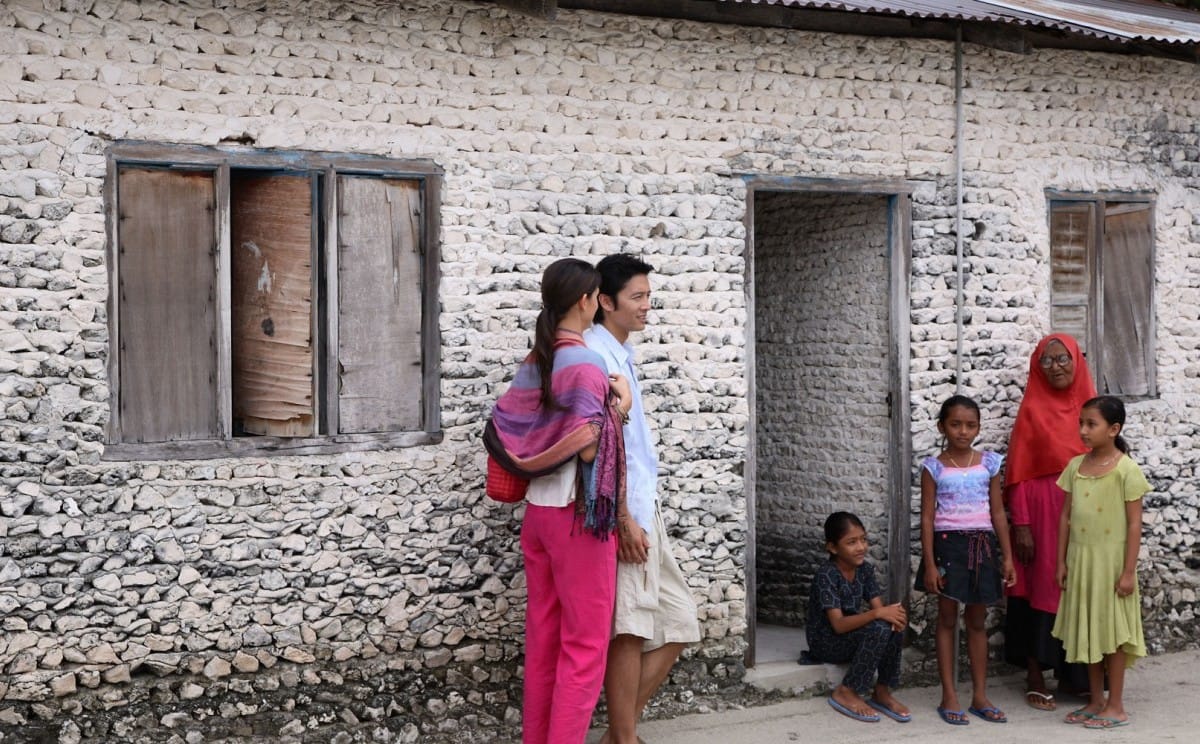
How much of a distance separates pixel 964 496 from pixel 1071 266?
1679 mm

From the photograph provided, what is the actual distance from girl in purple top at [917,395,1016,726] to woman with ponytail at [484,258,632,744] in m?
1.96

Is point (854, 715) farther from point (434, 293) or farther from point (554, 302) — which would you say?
point (434, 293)

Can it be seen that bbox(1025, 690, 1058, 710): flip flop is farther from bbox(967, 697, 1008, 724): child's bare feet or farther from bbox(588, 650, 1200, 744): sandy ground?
bbox(967, 697, 1008, 724): child's bare feet

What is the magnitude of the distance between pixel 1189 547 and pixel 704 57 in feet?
12.4

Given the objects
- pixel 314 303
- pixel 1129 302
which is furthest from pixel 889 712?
pixel 314 303

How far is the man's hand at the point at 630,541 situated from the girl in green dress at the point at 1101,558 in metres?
2.13

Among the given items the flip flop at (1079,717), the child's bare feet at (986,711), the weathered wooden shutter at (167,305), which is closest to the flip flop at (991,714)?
the child's bare feet at (986,711)

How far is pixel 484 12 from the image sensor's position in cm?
559

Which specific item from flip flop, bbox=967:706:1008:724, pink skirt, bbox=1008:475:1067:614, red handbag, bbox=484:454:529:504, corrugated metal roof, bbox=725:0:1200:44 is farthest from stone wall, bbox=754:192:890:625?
red handbag, bbox=484:454:529:504

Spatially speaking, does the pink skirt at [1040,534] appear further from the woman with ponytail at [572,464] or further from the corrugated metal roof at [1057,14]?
the woman with ponytail at [572,464]

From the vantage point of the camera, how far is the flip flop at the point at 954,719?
606cm

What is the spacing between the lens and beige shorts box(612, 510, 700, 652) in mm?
5039

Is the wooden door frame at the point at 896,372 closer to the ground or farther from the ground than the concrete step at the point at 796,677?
farther from the ground

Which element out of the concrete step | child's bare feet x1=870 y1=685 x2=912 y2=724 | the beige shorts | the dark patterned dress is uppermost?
the beige shorts
